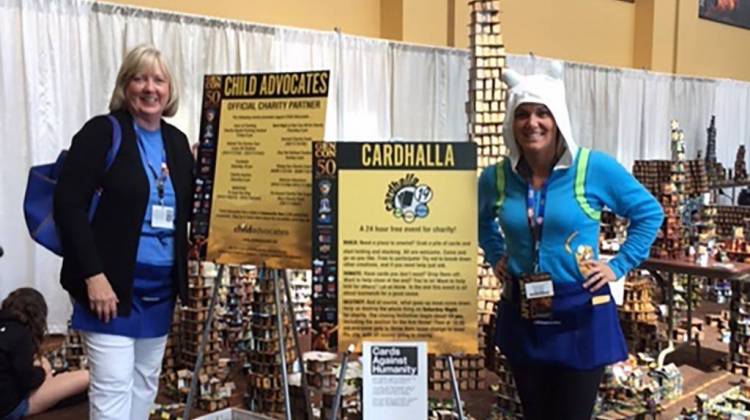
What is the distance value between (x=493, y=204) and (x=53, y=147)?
4087mm

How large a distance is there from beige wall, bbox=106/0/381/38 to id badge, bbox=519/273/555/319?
4990 mm

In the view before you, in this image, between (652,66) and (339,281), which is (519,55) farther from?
(339,281)

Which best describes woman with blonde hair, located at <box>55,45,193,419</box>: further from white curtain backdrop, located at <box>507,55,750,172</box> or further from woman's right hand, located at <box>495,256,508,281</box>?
white curtain backdrop, located at <box>507,55,750,172</box>

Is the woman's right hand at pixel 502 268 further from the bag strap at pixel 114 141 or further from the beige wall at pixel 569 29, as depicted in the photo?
the beige wall at pixel 569 29

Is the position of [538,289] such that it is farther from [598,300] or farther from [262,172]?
[262,172]

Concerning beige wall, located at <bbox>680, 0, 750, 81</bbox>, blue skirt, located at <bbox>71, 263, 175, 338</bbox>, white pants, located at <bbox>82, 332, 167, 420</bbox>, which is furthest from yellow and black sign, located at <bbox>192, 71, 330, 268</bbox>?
beige wall, located at <bbox>680, 0, 750, 81</bbox>

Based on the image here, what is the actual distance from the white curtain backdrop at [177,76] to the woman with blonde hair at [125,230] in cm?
329

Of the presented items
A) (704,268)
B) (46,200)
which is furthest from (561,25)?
(46,200)

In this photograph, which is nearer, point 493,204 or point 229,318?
point 493,204

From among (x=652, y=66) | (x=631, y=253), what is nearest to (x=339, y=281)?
(x=631, y=253)

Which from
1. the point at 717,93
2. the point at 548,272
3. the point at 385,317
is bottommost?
the point at 385,317

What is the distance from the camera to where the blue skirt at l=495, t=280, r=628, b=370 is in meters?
1.92

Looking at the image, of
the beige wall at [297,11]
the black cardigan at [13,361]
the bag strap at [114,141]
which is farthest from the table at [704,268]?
the beige wall at [297,11]

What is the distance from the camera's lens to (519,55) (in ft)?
31.0
